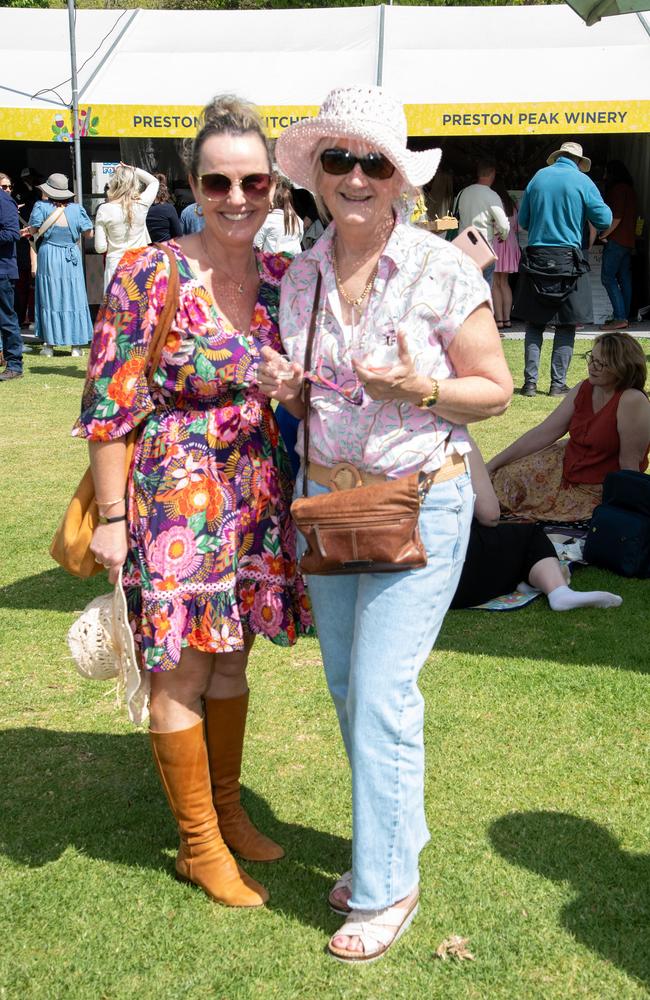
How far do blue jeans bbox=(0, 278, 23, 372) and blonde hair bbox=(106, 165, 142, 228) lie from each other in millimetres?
1450

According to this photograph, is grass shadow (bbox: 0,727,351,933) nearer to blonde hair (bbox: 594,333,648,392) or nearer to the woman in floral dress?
the woman in floral dress

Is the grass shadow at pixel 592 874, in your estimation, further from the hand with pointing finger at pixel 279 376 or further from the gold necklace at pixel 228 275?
the gold necklace at pixel 228 275

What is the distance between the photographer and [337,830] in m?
3.34

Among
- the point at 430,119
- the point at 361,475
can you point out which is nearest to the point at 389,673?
the point at 361,475

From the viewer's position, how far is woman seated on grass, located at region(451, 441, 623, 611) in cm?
518

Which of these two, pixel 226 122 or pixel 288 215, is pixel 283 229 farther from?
pixel 226 122

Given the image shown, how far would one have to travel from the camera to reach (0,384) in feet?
39.5

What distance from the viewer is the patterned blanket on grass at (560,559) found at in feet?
17.2

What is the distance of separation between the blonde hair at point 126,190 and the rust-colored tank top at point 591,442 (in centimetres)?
713

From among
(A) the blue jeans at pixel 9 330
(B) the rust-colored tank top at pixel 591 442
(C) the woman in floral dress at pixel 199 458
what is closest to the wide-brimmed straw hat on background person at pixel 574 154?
(B) the rust-colored tank top at pixel 591 442

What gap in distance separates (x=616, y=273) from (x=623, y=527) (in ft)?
35.1

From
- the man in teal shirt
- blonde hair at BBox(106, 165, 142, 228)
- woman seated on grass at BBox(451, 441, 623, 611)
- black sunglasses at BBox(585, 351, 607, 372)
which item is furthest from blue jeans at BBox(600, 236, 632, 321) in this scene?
woman seated on grass at BBox(451, 441, 623, 611)

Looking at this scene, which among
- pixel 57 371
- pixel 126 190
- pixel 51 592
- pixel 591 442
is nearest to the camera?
pixel 51 592

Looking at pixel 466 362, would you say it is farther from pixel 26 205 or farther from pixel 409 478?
pixel 26 205
